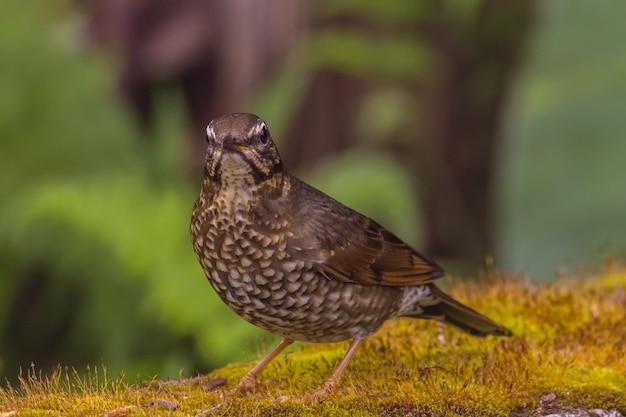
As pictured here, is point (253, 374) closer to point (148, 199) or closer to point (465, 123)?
point (148, 199)

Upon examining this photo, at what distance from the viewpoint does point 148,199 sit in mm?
7367

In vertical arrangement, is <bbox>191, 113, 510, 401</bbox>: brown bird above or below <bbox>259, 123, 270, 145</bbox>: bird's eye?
below

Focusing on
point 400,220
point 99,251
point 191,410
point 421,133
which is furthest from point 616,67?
point 191,410

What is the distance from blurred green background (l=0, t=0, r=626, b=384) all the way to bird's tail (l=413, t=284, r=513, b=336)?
181cm

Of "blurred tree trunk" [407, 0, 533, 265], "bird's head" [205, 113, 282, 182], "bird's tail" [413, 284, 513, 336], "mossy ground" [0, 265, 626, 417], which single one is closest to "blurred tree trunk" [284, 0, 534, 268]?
"blurred tree trunk" [407, 0, 533, 265]

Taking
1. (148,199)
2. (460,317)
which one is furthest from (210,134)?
(148,199)

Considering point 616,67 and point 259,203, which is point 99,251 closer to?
point 259,203

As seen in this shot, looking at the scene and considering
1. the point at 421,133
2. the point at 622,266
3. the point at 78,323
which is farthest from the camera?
the point at 421,133

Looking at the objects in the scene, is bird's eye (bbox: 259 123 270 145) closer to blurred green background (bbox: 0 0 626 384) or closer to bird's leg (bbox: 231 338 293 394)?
bird's leg (bbox: 231 338 293 394)

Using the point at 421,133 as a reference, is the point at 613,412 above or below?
below

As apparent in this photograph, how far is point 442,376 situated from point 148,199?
12.4 feet

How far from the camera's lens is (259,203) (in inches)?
163

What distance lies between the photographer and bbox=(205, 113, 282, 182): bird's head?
3881 mm

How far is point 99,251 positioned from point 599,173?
142 inches
